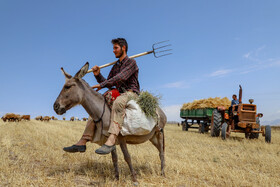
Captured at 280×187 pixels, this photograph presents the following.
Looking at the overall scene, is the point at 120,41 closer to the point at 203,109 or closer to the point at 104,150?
the point at 104,150

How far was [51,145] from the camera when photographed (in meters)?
7.77

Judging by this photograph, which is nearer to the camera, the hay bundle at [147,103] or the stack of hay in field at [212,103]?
the hay bundle at [147,103]

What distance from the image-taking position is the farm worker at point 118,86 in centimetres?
379

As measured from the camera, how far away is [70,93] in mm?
3773

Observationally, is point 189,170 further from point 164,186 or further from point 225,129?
point 225,129

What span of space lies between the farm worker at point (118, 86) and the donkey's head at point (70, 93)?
0.30 m

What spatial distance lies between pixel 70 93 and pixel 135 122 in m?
1.26

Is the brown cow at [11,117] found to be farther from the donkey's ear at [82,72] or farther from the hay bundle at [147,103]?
the hay bundle at [147,103]

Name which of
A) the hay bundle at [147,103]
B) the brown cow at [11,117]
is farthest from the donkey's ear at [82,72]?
the brown cow at [11,117]

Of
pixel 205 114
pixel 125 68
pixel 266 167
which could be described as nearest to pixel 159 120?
pixel 125 68

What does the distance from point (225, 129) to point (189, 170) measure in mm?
6738

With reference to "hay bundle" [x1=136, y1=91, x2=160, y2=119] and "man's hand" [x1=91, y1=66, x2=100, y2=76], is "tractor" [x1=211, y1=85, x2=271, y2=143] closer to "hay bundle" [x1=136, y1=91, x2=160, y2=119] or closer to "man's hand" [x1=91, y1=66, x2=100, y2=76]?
"hay bundle" [x1=136, y1=91, x2=160, y2=119]

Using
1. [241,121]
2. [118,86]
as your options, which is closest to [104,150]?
[118,86]

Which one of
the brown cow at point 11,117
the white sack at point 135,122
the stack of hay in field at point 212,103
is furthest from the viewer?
the brown cow at point 11,117
